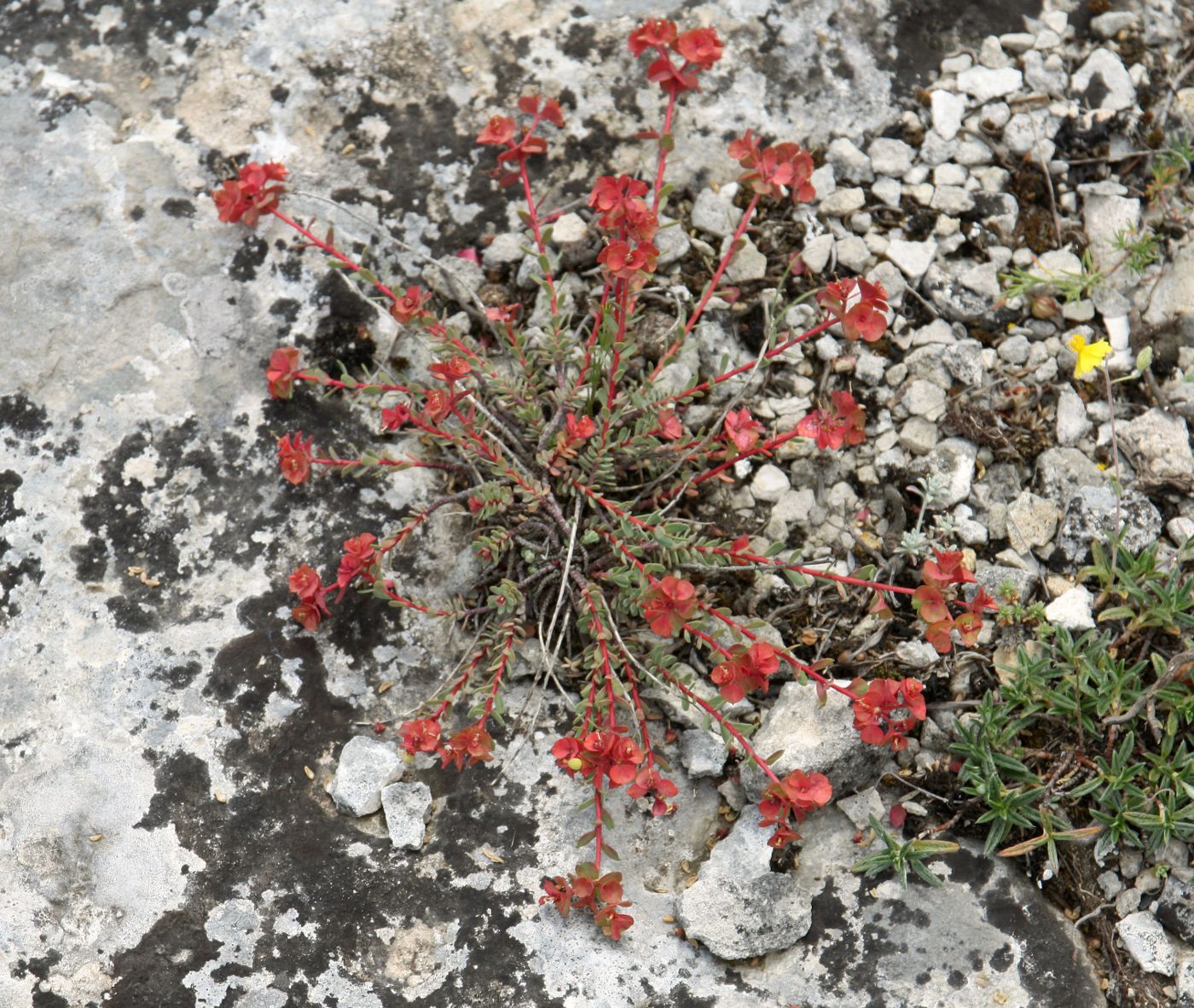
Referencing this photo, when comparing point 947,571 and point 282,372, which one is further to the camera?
point 282,372

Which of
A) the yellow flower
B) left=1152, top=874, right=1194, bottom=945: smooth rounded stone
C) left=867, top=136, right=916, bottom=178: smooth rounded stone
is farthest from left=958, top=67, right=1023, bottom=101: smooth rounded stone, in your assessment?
left=1152, top=874, right=1194, bottom=945: smooth rounded stone

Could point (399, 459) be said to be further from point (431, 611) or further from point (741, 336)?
point (741, 336)

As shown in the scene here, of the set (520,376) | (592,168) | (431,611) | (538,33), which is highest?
(538,33)

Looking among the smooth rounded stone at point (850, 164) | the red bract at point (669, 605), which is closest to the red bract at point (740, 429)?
the red bract at point (669, 605)

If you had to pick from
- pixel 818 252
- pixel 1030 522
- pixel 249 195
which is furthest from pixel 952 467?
pixel 249 195

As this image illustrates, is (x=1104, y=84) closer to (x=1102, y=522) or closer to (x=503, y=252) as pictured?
(x=1102, y=522)

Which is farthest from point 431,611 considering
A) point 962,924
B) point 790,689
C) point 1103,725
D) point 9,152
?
point 9,152
